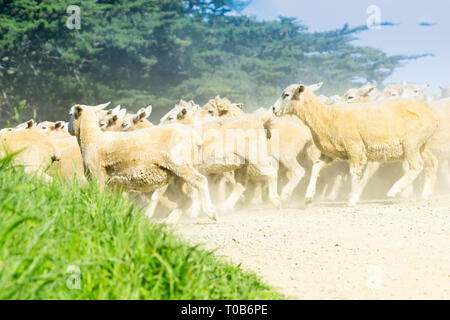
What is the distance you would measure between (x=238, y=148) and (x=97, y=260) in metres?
7.55

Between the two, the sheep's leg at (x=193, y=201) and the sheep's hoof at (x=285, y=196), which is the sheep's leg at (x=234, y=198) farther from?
the sheep's leg at (x=193, y=201)

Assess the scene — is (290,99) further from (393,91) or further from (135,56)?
(135,56)

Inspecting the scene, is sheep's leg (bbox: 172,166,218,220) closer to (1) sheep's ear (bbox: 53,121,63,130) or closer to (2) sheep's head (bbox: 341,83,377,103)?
(2) sheep's head (bbox: 341,83,377,103)

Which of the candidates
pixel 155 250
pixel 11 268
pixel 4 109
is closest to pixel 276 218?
pixel 155 250

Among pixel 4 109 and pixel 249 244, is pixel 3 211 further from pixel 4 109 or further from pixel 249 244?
pixel 4 109

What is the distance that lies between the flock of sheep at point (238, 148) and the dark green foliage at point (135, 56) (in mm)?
17220

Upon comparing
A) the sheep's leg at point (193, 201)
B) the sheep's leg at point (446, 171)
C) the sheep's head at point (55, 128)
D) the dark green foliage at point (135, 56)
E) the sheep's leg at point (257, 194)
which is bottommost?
the sheep's leg at point (193, 201)

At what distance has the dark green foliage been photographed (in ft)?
102

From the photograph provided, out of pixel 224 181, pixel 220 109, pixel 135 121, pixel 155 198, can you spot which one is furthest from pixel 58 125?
pixel 155 198

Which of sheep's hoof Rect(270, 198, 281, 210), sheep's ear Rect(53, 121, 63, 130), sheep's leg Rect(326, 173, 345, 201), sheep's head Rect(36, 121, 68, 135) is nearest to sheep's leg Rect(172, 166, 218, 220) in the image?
sheep's hoof Rect(270, 198, 281, 210)

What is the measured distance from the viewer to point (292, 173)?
1412cm

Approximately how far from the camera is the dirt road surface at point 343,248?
591 cm

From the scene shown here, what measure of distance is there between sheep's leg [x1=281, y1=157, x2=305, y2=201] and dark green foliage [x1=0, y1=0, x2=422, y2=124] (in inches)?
782

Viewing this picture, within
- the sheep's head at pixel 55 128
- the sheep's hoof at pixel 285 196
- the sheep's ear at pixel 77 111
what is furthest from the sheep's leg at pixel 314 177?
the sheep's head at pixel 55 128
